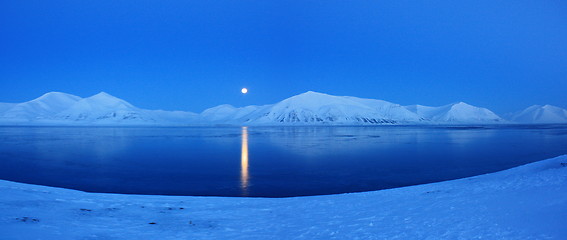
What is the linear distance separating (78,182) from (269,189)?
30.6 ft

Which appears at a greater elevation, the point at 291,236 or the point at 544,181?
the point at 544,181

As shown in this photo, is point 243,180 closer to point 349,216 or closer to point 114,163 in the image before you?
point 349,216

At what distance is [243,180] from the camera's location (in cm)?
1766

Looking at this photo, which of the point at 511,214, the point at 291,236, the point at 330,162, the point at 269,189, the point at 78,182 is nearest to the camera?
the point at 511,214

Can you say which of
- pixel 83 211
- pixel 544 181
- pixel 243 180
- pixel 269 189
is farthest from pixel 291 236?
pixel 243 180

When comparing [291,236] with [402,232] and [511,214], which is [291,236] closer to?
[402,232]

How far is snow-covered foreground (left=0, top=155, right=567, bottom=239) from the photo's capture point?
655 cm

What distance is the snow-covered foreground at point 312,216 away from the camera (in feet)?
21.5

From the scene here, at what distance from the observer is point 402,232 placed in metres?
6.95

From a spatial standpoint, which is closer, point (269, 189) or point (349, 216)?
point (349, 216)

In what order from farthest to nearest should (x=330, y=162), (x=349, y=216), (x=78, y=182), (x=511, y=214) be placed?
1. (x=330, y=162)
2. (x=78, y=182)
3. (x=349, y=216)
4. (x=511, y=214)

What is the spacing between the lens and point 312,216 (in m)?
9.03

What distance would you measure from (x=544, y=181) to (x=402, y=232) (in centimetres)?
502

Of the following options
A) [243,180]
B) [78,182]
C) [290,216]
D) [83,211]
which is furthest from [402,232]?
[78,182]
